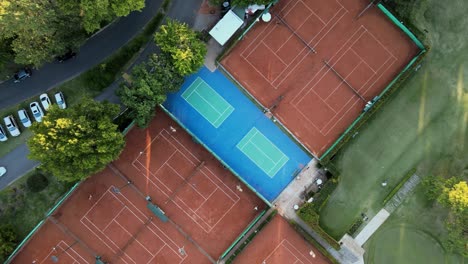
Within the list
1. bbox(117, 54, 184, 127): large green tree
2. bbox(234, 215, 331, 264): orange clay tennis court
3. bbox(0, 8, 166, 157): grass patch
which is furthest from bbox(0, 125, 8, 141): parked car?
bbox(234, 215, 331, 264): orange clay tennis court

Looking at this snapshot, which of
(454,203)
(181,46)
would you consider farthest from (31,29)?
(454,203)

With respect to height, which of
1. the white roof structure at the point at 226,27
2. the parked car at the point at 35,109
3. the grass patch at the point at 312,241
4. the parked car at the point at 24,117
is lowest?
the parked car at the point at 24,117

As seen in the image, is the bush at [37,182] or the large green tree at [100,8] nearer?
the large green tree at [100,8]

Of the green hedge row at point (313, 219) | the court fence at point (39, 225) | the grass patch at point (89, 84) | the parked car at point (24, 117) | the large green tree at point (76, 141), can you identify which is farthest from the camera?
the grass patch at point (89, 84)

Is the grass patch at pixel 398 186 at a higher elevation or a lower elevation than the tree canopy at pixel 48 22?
higher

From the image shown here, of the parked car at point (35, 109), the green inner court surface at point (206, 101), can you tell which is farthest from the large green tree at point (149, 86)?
the parked car at point (35, 109)

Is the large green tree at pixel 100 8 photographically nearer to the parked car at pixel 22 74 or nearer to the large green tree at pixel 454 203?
the parked car at pixel 22 74
